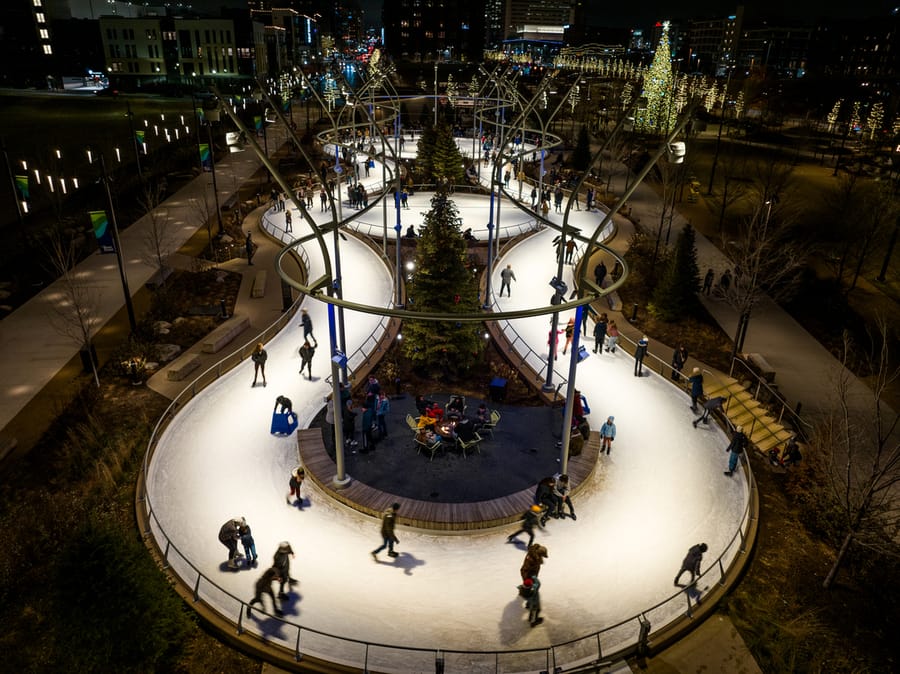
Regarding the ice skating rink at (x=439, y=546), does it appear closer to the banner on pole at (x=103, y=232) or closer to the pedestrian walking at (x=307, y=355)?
the pedestrian walking at (x=307, y=355)

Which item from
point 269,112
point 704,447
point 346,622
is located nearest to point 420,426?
point 346,622

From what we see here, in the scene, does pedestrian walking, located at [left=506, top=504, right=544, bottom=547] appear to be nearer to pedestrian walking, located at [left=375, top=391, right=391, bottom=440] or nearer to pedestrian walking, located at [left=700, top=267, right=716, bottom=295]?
pedestrian walking, located at [left=375, top=391, right=391, bottom=440]

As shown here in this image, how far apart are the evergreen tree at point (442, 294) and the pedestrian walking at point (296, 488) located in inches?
281

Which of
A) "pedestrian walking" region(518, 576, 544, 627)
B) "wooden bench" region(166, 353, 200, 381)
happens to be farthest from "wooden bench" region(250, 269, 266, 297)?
"pedestrian walking" region(518, 576, 544, 627)

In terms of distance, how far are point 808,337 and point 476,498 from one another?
19478 millimetres

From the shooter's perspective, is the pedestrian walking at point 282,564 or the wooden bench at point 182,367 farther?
the wooden bench at point 182,367

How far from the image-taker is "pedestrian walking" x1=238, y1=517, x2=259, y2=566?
12.6 m

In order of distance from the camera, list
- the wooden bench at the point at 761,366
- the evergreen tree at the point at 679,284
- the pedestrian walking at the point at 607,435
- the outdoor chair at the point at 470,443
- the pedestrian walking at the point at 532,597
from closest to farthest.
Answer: the pedestrian walking at the point at 532,597, the outdoor chair at the point at 470,443, the pedestrian walking at the point at 607,435, the wooden bench at the point at 761,366, the evergreen tree at the point at 679,284

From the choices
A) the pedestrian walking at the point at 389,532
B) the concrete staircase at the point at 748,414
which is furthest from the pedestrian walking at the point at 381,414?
the concrete staircase at the point at 748,414

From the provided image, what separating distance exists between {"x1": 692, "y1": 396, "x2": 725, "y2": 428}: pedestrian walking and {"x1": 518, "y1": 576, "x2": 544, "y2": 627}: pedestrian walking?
882cm

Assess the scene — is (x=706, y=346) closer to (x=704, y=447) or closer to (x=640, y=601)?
(x=704, y=447)

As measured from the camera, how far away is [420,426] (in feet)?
54.8

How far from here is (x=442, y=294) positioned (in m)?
20.7

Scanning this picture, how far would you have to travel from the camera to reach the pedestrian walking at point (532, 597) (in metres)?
11.6
